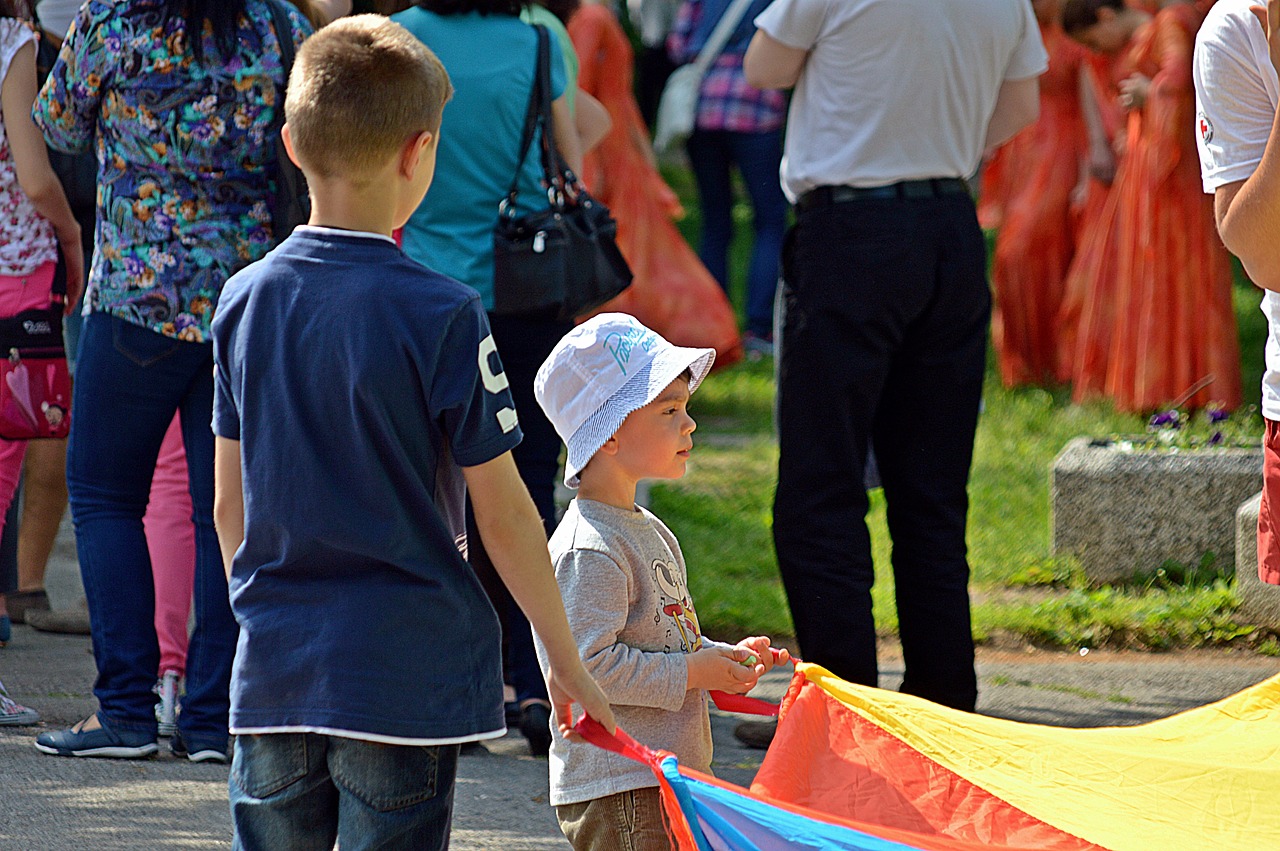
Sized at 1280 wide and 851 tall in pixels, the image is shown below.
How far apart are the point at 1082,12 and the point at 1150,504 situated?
375 centimetres

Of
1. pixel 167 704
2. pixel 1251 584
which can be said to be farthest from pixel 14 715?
pixel 1251 584

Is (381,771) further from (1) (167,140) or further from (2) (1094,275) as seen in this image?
(2) (1094,275)

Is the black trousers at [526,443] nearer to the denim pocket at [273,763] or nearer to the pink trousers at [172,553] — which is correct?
the pink trousers at [172,553]

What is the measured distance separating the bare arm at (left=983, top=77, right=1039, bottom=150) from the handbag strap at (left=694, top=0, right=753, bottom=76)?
592 cm

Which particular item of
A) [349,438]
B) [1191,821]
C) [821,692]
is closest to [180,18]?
[349,438]

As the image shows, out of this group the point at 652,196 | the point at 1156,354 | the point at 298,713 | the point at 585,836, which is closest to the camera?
the point at 298,713

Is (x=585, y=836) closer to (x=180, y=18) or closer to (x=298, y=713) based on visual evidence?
(x=298, y=713)

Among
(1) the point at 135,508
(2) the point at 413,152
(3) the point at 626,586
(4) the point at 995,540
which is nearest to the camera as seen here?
(2) the point at 413,152

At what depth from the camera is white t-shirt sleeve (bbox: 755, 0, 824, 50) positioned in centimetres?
437

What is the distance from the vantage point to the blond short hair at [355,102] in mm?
2465

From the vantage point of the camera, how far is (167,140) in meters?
3.94

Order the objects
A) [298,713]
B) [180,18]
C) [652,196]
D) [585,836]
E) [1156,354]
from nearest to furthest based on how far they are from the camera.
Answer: [298,713]
[585,836]
[180,18]
[1156,354]
[652,196]

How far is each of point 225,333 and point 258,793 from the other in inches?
26.6

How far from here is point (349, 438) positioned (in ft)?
7.89
